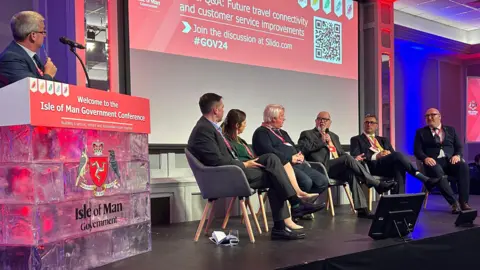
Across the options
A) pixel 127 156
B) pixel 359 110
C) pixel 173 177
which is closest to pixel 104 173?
pixel 127 156

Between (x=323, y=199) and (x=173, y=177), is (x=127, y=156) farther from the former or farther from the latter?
(x=323, y=199)

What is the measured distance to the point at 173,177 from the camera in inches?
161

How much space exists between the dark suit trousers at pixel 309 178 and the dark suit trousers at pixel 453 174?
1244 millimetres

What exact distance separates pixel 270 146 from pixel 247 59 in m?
1.46

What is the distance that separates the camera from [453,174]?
4.47 metres

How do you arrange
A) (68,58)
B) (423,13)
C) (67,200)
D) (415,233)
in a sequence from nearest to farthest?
(67,200) < (415,233) < (68,58) < (423,13)

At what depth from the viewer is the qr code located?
5422 mm

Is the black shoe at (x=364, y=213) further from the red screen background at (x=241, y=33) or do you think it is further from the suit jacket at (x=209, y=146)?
the red screen background at (x=241, y=33)

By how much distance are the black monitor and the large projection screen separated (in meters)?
2.00

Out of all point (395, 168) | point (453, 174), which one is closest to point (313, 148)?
point (395, 168)

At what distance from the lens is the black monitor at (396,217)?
2830 millimetres

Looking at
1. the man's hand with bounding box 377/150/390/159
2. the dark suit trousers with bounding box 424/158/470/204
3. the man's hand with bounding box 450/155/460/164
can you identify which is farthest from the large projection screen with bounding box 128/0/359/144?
the man's hand with bounding box 450/155/460/164

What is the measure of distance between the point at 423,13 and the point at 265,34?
11.9ft

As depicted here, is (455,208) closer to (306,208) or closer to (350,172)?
(350,172)
